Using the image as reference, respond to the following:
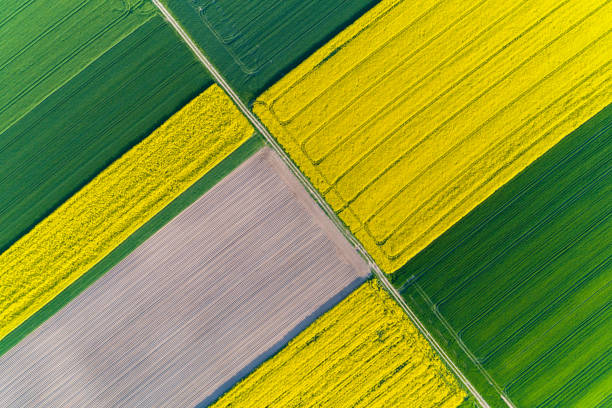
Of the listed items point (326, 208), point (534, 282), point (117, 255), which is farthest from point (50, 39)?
point (534, 282)

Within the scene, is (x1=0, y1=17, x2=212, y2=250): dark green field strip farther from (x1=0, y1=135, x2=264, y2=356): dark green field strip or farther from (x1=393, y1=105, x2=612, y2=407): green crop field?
(x1=393, y1=105, x2=612, y2=407): green crop field

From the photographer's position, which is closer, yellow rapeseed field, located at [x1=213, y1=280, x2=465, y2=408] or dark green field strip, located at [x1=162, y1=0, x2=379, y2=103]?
yellow rapeseed field, located at [x1=213, y1=280, x2=465, y2=408]

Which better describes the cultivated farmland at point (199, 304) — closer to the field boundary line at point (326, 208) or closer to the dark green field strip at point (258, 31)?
the field boundary line at point (326, 208)

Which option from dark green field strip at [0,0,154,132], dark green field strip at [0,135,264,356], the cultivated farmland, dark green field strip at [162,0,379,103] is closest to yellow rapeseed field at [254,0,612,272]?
dark green field strip at [162,0,379,103]

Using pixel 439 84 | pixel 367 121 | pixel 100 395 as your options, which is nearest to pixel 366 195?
pixel 367 121

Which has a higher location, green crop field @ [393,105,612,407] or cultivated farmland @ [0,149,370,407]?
cultivated farmland @ [0,149,370,407]

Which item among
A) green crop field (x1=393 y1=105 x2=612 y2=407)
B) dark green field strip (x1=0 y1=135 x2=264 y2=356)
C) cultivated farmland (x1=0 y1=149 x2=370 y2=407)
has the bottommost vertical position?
green crop field (x1=393 y1=105 x2=612 y2=407)

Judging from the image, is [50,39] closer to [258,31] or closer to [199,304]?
[258,31]
